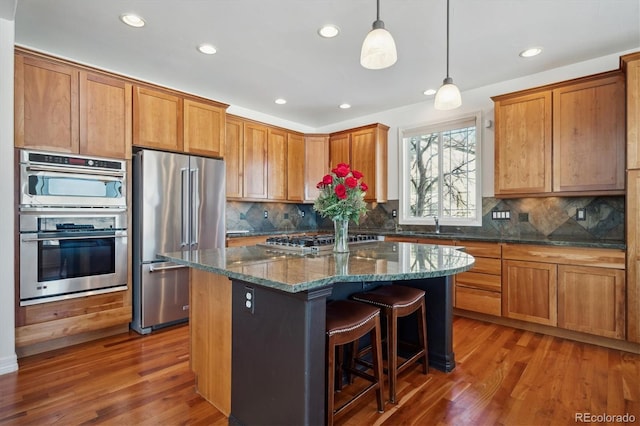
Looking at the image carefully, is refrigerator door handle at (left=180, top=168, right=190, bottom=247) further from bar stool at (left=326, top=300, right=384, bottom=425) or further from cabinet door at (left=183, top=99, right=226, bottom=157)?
bar stool at (left=326, top=300, right=384, bottom=425)

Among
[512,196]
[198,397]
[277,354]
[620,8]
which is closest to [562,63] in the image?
[620,8]

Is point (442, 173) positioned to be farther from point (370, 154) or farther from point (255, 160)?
point (255, 160)

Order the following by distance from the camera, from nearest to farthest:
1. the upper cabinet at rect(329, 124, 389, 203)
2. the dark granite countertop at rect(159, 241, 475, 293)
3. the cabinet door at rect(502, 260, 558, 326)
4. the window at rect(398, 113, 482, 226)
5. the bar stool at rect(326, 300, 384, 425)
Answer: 1. the dark granite countertop at rect(159, 241, 475, 293)
2. the bar stool at rect(326, 300, 384, 425)
3. the cabinet door at rect(502, 260, 558, 326)
4. the window at rect(398, 113, 482, 226)
5. the upper cabinet at rect(329, 124, 389, 203)

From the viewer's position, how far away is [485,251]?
3.43 metres

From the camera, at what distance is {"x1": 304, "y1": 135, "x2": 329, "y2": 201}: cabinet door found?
5289 millimetres

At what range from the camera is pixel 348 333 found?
1646 mm

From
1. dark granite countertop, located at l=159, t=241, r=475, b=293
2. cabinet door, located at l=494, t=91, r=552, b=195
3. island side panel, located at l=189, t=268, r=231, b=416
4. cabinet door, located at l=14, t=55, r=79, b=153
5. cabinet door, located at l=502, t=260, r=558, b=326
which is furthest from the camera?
cabinet door, located at l=494, t=91, r=552, b=195

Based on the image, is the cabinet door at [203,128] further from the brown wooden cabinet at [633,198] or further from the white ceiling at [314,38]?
the brown wooden cabinet at [633,198]

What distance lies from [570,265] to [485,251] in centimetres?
71

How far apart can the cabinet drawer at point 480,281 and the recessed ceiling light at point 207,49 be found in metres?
3.37

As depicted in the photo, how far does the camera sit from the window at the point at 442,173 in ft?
13.5

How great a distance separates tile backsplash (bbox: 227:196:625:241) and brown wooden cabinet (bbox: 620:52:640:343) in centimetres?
53

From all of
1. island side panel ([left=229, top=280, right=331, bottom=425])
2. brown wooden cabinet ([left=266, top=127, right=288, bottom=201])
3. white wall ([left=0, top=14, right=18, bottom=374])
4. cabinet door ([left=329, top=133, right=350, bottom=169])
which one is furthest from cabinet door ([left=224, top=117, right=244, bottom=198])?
island side panel ([left=229, top=280, right=331, bottom=425])

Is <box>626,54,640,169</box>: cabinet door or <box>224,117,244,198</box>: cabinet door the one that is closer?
<box>626,54,640,169</box>: cabinet door
